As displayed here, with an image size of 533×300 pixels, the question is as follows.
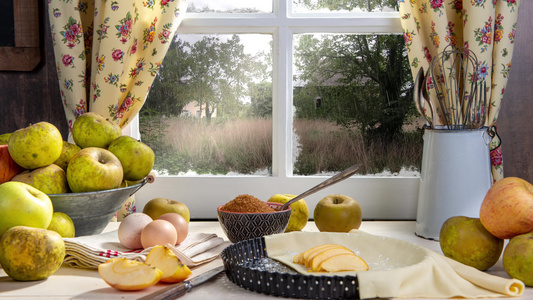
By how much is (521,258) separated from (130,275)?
2.05 feet

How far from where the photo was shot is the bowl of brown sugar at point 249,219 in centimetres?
109

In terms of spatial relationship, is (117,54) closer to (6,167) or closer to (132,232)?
(6,167)

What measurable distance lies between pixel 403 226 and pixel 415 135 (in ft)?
1.02

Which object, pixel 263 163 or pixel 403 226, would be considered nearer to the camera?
pixel 403 226

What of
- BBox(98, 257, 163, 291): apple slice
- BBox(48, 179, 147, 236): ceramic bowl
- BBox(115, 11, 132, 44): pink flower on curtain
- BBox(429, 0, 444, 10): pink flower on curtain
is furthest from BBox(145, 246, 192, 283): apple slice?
BBox(429, 0, 444, 10): pink flower on curtain

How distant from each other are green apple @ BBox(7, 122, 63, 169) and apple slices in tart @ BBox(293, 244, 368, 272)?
23.0 inches

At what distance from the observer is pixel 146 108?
1.62 meters

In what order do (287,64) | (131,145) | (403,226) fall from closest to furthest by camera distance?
(131,145) → (403,226) → (287,64)

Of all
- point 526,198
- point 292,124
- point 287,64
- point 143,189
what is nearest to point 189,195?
point 143,189

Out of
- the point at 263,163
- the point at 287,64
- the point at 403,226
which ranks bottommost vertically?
the point at 403,226

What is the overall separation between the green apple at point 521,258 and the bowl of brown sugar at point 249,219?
17.1 inches

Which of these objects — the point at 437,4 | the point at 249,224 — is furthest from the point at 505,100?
the point at 249,224

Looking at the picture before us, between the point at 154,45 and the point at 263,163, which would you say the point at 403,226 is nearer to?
the point at 263,163

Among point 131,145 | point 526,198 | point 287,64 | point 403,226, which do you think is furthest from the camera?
point 287,64
